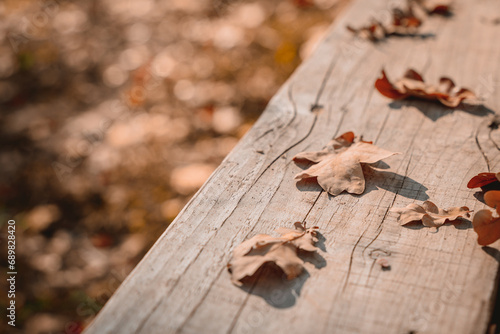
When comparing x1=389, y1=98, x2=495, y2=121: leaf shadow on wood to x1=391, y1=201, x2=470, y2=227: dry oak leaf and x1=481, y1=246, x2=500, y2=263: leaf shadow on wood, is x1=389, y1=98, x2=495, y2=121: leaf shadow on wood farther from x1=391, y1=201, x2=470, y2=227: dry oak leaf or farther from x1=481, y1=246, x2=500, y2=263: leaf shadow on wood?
x1=481, y1=246, x2=500, y2=263: leaf shadow on wood

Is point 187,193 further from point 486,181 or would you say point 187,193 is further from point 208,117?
point 486,181

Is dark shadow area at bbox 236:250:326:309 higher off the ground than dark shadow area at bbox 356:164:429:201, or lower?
higher

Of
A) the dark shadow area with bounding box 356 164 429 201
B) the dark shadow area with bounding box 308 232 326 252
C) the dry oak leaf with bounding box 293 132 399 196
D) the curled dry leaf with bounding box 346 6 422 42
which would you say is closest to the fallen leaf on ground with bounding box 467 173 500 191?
the dark shadow area with bounding box 356 164 429 201

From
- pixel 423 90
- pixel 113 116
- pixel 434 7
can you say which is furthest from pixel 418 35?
pixel 113 116

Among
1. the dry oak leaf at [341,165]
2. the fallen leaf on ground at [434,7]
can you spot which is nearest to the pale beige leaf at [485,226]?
the dry oak leaf at [341,165]

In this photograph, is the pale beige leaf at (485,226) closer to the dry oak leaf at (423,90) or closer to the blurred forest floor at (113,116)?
the dry oak leaf at (423,90)
